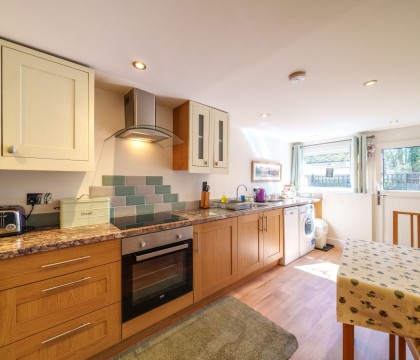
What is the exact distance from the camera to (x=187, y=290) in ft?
5.61

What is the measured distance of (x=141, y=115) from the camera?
1.78 m

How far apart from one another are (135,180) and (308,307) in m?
2.24

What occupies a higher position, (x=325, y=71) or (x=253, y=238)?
(x=325, y=71)

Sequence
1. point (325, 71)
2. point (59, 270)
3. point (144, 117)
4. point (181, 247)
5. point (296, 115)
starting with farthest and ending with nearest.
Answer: point (296, 115)
point (144, 117)
point (181, 247)
point (325, 71)
point (59, 270)

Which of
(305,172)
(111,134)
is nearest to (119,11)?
(111,134)

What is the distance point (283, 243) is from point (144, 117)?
2.53 m

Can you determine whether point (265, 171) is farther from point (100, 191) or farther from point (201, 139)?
point (100, 191)

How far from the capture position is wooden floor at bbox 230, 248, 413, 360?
1.42 meters

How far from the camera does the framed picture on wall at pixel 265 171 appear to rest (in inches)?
134

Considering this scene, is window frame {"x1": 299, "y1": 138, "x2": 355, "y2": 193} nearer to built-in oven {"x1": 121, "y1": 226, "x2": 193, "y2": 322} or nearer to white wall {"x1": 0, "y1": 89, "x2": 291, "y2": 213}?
white wall {"x1": 0, "y1": 89, "x2": 291, "y2": 213}

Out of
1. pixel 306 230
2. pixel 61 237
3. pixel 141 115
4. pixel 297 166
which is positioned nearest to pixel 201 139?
pixel 141 115

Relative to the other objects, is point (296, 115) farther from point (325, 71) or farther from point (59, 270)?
point (59, 270)

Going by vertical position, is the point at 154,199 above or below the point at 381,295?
above

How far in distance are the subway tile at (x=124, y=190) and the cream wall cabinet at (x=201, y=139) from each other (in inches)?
21.8
